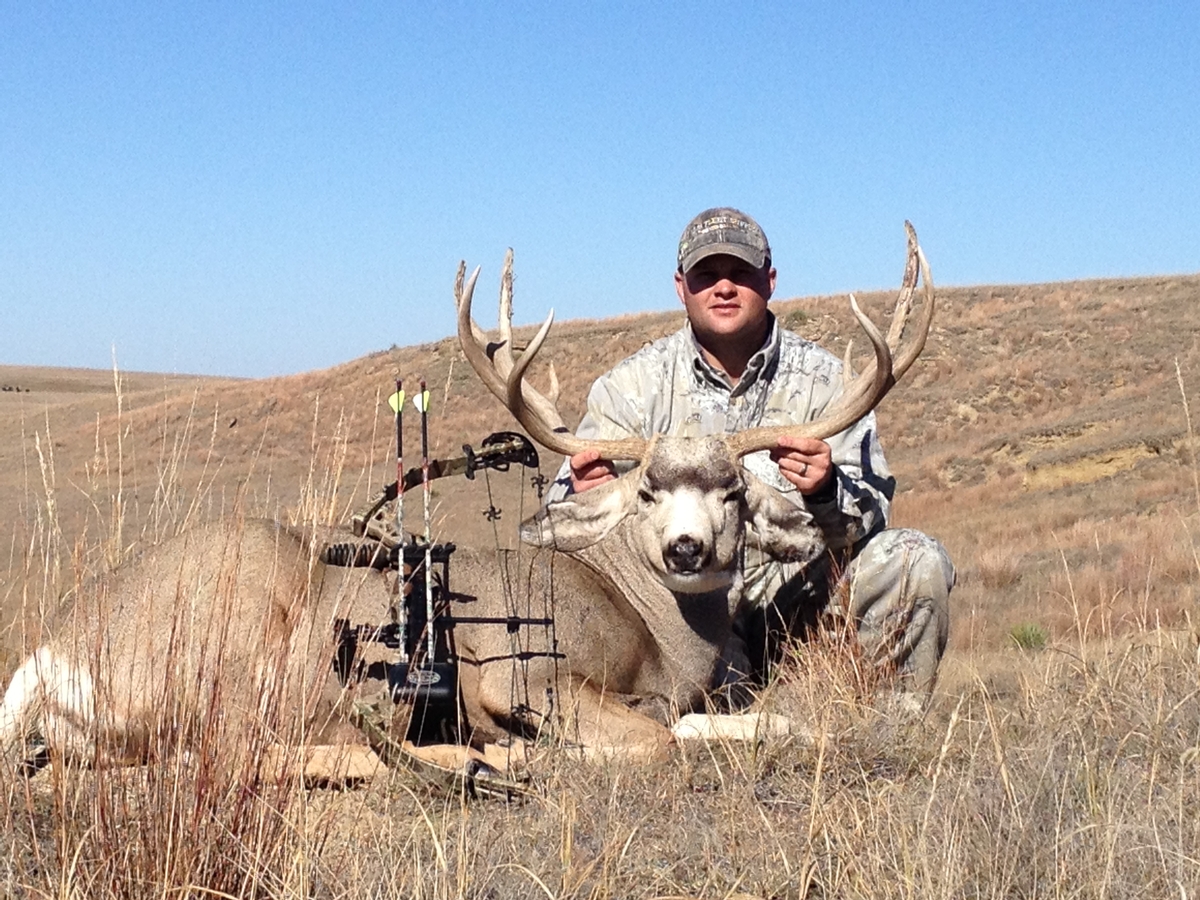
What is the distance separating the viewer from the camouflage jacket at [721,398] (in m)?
6.02

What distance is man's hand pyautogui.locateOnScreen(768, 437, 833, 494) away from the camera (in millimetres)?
5234

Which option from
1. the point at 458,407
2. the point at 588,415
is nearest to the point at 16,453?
the point at 458,407

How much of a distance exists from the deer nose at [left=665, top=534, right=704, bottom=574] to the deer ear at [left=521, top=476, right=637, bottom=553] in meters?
0.50

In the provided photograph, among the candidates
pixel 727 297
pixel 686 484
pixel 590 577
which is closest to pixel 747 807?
pixel 686 484

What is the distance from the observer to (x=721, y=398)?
20.8ft

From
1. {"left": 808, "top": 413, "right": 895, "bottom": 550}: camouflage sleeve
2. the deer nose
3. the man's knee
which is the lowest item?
the man's knee

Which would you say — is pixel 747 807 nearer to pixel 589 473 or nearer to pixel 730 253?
pixel 589 473

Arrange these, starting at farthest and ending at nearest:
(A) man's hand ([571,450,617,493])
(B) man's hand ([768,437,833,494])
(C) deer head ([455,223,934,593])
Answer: (A) man's hand ([571,450,617,493]) < (B) man's hand ([768,437,833,494]) < (C) deer head ([455,223,934,593])

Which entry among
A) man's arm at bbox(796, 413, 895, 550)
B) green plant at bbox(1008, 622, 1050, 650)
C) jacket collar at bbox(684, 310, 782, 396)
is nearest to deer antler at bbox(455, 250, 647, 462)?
man's arm at bbox(796, 413, 895, 550)

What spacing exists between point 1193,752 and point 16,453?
98.6 feet

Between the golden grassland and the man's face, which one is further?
the man's face

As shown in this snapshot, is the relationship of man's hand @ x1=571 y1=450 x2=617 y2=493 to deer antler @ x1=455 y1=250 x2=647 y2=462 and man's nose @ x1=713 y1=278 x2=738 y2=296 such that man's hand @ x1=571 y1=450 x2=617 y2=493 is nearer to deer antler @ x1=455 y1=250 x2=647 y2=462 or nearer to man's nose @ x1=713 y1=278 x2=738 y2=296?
deer antler @ x1=455 y1=250 x2=647 y2=462

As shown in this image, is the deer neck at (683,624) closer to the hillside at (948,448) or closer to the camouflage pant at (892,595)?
the camouflage pant at (892,595)

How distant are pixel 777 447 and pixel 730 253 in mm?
1231
